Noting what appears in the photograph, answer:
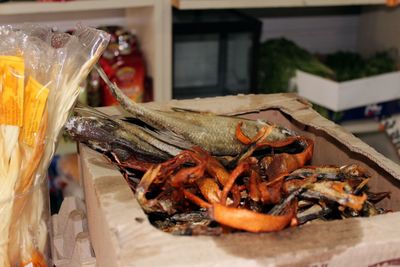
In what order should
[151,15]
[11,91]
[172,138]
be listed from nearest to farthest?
[11,91] < [172,138] < [151,15]

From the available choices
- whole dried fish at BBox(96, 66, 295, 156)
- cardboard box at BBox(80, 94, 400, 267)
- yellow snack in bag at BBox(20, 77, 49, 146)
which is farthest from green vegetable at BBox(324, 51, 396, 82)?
yellow snack in bag at BBox(20, 77, 49, 146)

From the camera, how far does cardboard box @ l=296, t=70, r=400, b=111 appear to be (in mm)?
1733

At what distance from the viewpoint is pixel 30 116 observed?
74 centimetres

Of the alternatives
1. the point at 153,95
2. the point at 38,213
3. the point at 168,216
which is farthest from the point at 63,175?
the point at 168,216

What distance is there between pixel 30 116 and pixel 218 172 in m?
0.24

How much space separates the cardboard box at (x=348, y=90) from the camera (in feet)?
5.69

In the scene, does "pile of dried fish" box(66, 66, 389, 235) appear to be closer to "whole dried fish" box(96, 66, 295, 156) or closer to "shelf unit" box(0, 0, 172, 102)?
"whole dried fish" box(96, 66, 295, 156)

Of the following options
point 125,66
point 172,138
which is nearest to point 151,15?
point 125,66

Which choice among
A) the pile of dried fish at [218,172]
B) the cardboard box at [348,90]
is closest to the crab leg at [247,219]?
the pile of dried fish at [218,172]

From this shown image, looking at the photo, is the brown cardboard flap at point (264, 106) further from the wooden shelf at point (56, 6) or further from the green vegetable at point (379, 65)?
the green vegetable at point (379, 65)

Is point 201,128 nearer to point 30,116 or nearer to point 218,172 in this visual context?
point 218,172

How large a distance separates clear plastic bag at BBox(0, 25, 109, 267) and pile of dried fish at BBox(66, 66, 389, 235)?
0.16 ft

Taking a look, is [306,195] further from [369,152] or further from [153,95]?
[153,95]

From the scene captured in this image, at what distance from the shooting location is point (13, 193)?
2.46 ft
